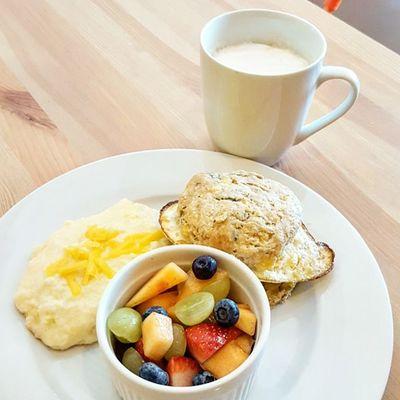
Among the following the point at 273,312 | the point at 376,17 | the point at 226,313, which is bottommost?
the point at 376,17

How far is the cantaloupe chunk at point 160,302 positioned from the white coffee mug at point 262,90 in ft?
1.67

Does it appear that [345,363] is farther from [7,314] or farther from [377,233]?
[7,314]

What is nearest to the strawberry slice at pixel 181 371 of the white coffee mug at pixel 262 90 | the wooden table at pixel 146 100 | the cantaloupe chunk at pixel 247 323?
the cantaloupe chunk at pixel 247 323

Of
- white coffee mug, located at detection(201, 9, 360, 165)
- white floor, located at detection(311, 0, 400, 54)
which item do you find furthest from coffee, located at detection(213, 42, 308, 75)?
white floor, located at detection(311, 0, 400, 54)

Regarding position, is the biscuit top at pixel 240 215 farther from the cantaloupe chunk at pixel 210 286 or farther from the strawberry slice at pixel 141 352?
the strawberry slice at pixel 141 352

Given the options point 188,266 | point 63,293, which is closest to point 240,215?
point 188,266

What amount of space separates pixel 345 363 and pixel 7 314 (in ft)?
2.12

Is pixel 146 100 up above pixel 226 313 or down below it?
below

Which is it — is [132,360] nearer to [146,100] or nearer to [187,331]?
[187,331]

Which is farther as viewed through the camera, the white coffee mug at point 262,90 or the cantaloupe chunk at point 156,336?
the white coffee mug at point 262,90

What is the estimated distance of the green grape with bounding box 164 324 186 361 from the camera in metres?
0.93

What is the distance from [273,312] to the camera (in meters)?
1.12

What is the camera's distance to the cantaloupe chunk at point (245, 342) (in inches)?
37.5

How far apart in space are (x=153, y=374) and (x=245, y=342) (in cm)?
18
